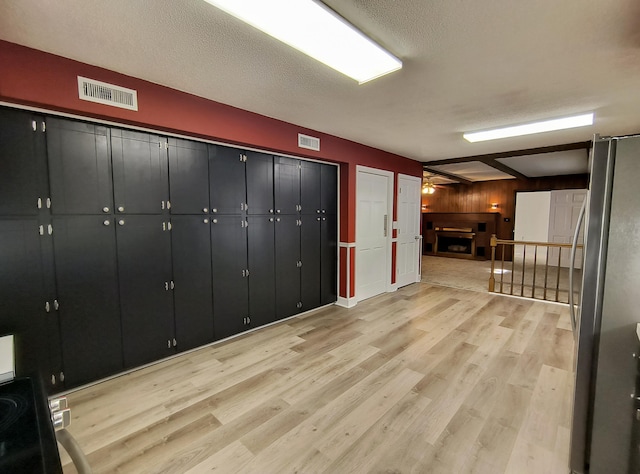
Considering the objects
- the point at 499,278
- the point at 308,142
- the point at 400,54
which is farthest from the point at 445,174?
the point at 400,54

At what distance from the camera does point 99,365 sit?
2414 millimetres

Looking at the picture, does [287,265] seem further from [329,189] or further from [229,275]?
[329,189]

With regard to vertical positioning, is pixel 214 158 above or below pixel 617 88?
below

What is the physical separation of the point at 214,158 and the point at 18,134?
1408mm

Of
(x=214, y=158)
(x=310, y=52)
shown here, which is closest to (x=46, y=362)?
(x=214, y=158)

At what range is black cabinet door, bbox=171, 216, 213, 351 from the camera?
2812 millimetres

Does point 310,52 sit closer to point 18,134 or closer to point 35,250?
point 18,134

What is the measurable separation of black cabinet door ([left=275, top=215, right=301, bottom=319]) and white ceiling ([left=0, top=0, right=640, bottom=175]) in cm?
130

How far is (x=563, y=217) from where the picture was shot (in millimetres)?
7582

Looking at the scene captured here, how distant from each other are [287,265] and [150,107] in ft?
7.27

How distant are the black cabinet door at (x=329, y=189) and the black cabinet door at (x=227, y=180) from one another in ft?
4.14

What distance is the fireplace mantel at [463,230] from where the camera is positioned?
28.9 feet

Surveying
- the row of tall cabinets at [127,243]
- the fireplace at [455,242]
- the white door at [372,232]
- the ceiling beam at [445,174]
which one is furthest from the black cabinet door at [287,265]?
the fireplace at [455,242]

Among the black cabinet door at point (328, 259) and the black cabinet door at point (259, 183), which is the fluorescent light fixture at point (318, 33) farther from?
the black cabinet door at point (328, 259)
